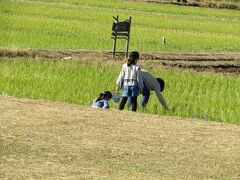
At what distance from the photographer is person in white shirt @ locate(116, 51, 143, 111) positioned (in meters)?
12.8

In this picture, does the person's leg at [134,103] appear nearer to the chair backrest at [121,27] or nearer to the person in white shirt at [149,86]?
the person in white shirt at [149,86]

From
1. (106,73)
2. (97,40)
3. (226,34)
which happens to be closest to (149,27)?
(226,34)

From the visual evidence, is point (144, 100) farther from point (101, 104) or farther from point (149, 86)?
point (101, 104)

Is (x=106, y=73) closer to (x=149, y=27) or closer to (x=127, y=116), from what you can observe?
(x=127, y=116)

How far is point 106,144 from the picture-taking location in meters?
9.93

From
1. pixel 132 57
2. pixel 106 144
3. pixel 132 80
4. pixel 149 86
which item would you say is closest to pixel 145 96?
pixel 149 86

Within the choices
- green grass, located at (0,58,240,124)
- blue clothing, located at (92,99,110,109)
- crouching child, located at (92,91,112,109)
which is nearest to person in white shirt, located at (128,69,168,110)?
green grass, located at (0,58,240,124)

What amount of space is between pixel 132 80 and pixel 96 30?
19.5 m

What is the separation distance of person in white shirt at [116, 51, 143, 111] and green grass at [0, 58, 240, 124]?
53 centimetres

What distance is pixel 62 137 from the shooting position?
1012 cm

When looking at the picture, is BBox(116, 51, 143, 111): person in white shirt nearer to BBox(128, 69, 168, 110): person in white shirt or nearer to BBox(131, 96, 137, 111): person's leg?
BBox(131, 96, 137, 111): person's leg

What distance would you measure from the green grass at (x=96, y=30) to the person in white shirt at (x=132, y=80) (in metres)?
10.7

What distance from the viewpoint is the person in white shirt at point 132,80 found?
12781 millimetres

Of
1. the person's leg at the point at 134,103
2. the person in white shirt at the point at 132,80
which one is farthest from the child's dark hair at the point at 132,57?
the person's leg at the point at 134,103
